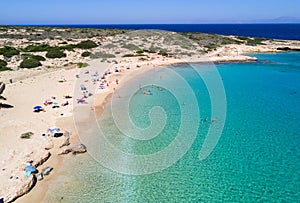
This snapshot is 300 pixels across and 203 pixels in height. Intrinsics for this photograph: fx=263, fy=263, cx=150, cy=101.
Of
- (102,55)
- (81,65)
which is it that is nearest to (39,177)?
(81,65)

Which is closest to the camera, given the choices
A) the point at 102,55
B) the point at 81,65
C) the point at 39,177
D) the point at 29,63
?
the point at 39,177

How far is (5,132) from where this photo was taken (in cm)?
1944

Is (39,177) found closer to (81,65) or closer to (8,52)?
(81,65)

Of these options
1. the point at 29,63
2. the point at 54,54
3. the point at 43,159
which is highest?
the point at 54,54

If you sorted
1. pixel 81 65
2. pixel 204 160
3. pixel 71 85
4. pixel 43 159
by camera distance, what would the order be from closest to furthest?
pixel 43 159
pixel 204 160
pixel 71 85
pixel 81 65

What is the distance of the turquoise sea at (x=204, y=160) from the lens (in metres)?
13.7

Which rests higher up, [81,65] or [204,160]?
[81,65]

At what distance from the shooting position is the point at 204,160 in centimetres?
1695

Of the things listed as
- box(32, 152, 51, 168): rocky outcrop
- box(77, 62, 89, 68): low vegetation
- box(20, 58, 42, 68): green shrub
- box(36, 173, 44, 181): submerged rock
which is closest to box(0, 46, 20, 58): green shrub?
box(20, 58, 42, 68): green shrub

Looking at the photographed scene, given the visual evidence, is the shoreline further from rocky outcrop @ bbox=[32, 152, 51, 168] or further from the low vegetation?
the low vegetation

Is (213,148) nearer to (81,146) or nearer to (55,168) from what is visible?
(81,146)

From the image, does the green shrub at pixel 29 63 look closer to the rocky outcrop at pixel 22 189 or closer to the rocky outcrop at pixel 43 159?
the rocky outcrop at pixel 43 159

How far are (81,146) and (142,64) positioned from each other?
31.3m

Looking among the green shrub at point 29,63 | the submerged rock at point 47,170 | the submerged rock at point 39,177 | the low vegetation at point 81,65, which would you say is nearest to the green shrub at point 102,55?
the low vegetation at point 81,65
